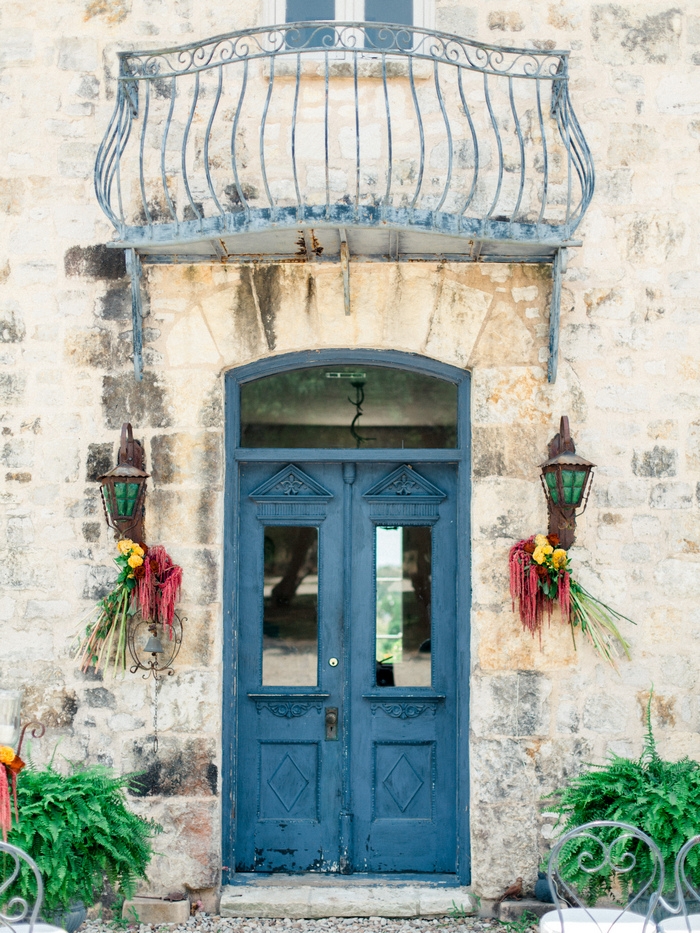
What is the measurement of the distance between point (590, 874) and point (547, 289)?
268 cm

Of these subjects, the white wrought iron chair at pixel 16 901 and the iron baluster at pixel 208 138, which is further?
the iron baluster at pixel 208 138

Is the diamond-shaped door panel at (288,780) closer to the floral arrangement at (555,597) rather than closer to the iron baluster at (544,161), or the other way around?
the floral arrangement at (555,597)

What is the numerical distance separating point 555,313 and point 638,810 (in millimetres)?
2294

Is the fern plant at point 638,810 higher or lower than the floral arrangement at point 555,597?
lower

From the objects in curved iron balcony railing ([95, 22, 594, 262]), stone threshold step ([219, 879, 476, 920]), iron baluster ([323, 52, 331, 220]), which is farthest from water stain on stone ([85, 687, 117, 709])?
iron baluster ([323, 52, 331, 220])

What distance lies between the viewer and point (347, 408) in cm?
498

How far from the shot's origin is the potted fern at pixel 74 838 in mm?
3367

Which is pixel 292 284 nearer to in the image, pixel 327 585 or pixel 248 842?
pixel 327 585

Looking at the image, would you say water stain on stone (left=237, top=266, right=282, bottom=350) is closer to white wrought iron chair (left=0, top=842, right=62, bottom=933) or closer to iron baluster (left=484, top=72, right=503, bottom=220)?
iron baluster (left=484, top=72, right=503, bottom=220)

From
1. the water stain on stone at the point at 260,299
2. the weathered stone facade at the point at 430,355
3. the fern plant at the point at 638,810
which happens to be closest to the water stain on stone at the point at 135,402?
the weathered stone facade at the point at 430,355

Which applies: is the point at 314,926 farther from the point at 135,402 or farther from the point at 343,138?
the point at 343,138

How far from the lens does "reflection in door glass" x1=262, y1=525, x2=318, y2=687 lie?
16.1 ft

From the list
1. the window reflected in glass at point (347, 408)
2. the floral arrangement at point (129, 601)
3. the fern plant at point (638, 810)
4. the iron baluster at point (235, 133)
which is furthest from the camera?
the window reflected in glass at point (347, 408)

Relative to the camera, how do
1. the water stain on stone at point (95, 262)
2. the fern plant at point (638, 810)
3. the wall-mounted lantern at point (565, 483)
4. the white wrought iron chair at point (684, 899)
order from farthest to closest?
the water stain on stone at point (95, 262)
the wall-mounted lantern at point (565, 483)
the fern plant at point (638, 810)
the white wrought iron chair at point (684, 899)
